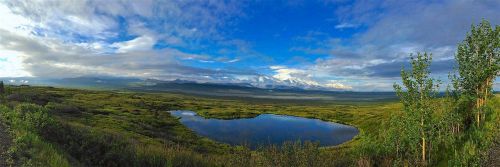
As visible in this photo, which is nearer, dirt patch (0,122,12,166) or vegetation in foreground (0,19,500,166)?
dirt patch (0,122,12,166)

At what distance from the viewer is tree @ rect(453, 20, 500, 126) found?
945 inches

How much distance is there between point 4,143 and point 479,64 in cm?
2846

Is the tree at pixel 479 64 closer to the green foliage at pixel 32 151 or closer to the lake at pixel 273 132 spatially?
the green foliage at pixel 32 151

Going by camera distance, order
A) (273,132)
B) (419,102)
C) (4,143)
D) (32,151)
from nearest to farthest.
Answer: (32,151) < (4,143) < (419,102) < (273,132)

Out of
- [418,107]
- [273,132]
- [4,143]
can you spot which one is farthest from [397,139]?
[273,132]

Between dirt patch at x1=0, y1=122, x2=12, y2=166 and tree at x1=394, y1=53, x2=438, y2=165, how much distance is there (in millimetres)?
21854

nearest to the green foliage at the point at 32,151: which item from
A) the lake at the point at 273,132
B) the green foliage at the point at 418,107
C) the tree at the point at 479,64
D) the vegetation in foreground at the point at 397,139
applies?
the vegetation in foreground at the point at 397,139

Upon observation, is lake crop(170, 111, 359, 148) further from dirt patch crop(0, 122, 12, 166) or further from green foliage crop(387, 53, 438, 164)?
dirt patch crop(0, 122, 12, 166)

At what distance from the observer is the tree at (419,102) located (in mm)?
22312

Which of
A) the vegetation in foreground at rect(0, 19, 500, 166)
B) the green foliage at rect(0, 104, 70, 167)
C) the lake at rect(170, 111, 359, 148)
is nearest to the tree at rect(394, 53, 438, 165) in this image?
the vegetation in foreground at rect(0, 19, 500, 166)

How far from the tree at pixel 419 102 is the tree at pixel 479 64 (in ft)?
13.1

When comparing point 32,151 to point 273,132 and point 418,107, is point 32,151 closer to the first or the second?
point 418,107

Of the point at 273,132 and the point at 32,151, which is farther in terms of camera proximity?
the point at 273,132

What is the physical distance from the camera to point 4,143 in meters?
13.0
